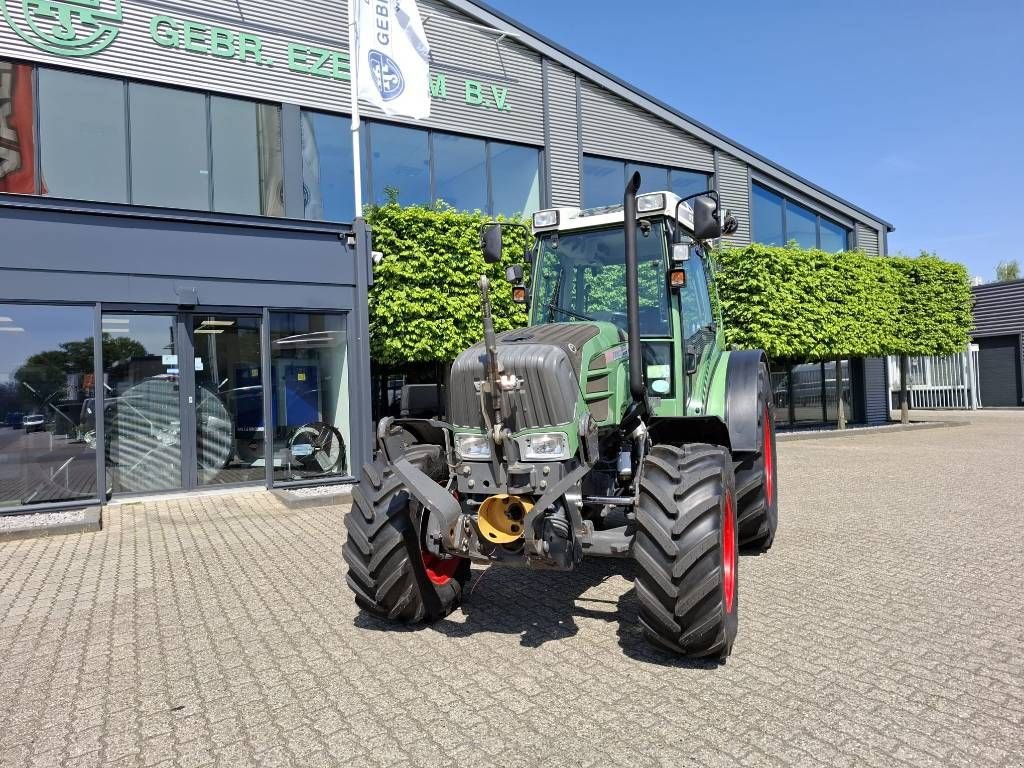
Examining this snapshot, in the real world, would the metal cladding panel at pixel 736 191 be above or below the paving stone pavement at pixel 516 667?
above

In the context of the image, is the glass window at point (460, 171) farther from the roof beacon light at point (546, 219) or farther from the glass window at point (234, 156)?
the roof beacon light at point (546, 219)

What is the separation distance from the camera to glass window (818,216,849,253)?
1991 centimetres

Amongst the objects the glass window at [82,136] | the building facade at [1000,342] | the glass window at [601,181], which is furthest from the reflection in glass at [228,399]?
the building facade at [1000,342]

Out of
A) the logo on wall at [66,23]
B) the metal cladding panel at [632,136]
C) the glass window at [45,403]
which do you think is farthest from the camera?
the metal cladding panel at [632,136]

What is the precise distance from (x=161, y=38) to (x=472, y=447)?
33.2ft

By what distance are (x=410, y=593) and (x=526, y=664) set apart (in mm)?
823

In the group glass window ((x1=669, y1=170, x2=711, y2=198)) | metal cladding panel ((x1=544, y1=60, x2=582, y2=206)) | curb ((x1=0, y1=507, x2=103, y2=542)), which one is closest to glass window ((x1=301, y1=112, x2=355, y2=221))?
metal cladding panel ((x1=544, y1=60, x2=582, y2=206))

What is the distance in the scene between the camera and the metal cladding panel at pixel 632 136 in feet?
50.9

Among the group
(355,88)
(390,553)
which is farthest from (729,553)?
(355,88)

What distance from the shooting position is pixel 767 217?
18.8 meters

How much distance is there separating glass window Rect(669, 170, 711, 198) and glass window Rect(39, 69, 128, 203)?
11.5m

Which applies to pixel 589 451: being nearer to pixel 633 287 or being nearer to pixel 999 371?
pixel 633 287

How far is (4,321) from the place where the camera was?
8.88m

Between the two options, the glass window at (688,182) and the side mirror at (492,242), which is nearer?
the side mirror at (492,242)
